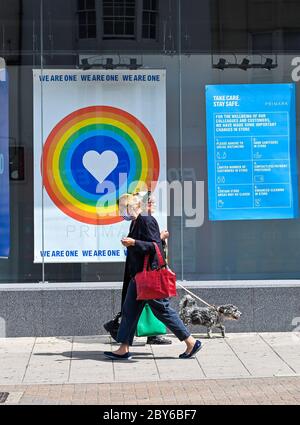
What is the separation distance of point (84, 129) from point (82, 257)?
5.58ft

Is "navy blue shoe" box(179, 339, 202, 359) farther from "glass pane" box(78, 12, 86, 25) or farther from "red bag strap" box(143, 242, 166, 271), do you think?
"glass pane" box(78, 12, 86, 25)

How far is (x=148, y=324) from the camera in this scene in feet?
26.3

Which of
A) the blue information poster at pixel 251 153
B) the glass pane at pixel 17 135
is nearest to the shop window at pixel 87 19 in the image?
the glass pane at pixel 17 135

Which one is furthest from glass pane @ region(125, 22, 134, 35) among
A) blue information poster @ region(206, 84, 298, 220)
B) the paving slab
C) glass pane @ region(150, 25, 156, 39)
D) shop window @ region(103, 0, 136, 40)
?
the paving slab

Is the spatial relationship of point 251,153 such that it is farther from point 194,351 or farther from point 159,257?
point 194,351

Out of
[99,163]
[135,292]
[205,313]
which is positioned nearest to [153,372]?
[135,292]

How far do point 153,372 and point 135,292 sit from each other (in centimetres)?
84

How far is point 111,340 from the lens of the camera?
879 cm

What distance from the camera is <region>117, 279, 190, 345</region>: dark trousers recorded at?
7.48m

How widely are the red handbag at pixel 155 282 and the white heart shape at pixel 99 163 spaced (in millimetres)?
2333
